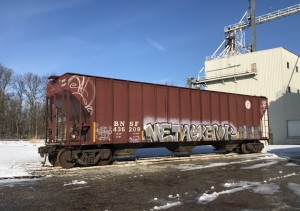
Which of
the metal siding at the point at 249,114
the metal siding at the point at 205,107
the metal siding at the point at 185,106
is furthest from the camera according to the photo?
the metal siding at the point at 249,114

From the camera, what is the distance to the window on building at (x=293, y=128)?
119ft

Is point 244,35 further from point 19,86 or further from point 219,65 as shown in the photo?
point 19,86

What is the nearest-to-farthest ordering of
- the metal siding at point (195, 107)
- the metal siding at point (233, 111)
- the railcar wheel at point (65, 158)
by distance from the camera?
the railcar wheel at point (65, 158)
the metal siding at point (195, 107)
the metal siding at point (233, 111)

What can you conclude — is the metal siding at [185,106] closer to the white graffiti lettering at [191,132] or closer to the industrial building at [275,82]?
the white graffiti lettering at [191,132]

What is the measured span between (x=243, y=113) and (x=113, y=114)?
35.8ft

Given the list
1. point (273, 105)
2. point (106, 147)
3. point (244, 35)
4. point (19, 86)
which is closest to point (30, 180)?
point (106, 147)

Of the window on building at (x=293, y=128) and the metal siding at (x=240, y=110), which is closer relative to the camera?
the metal siding at (x=240, y=110)

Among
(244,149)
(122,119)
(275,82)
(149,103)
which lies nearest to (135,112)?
(122,119)

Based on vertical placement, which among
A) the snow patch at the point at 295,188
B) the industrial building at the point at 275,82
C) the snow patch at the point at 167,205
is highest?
the industrial building at the point at 275,82

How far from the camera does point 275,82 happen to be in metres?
37.2

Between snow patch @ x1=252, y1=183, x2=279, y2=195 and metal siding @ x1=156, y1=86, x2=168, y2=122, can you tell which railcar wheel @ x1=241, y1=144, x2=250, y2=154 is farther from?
snow patch @ x1=252, y1=183, x2=279, y2=195

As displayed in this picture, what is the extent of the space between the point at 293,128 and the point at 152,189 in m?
31.1

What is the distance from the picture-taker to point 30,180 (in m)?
11.3

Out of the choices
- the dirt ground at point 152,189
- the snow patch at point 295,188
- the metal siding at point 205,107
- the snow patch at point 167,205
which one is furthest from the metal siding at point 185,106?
the snow patch at point 167,205
